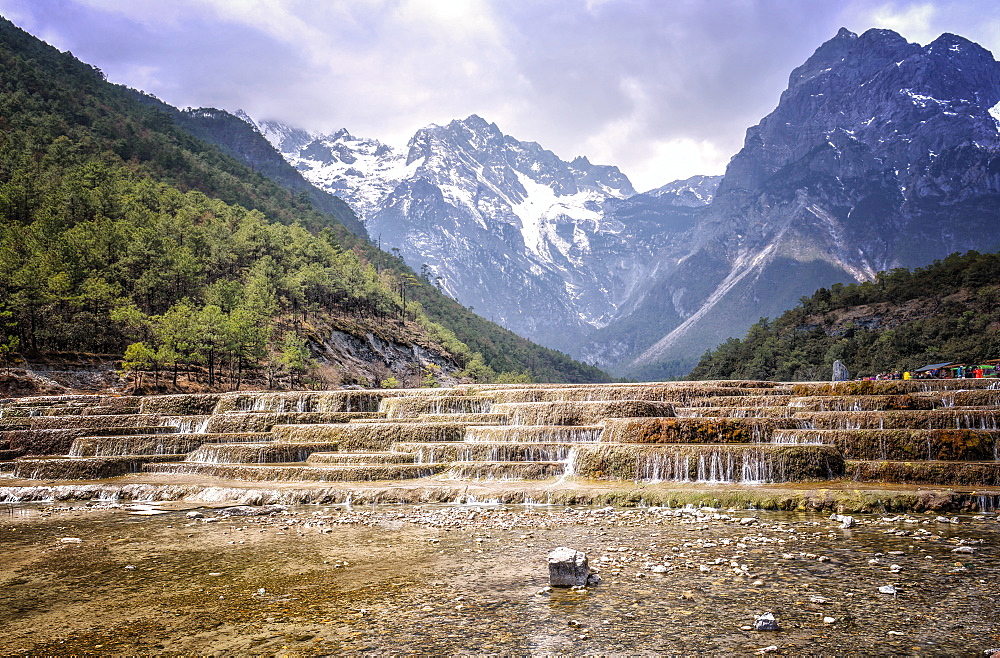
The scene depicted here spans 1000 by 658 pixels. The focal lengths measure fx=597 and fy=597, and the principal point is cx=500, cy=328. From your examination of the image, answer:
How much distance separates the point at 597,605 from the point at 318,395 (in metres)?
33.9

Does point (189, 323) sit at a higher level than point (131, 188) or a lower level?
lower

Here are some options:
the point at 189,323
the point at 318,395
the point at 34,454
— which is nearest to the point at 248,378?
the point at 189,323

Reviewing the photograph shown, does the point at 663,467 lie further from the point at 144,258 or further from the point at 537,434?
the point at 144,258

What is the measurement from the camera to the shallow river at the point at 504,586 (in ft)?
27.0

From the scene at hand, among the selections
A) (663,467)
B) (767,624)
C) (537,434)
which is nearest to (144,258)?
(537,434)

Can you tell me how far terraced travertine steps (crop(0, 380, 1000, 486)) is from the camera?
21.5m

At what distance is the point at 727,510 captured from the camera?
17609 millimetres

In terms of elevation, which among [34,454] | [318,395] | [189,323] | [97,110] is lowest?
[34,454]

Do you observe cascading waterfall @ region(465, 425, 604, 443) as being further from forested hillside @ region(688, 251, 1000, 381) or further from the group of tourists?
forested hillside @ region(688, 251, 1000, 381)

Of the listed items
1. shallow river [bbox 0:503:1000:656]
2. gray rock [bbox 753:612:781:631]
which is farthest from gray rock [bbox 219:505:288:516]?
gray rock [bbox 753:612:781:631]

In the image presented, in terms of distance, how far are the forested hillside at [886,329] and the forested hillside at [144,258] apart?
52.9 meters

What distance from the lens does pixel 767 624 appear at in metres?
8.29

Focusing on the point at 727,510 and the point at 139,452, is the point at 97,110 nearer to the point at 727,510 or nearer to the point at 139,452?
the point at 139,452

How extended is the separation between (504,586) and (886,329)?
94.2m
